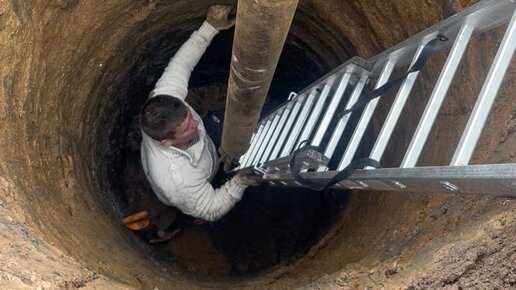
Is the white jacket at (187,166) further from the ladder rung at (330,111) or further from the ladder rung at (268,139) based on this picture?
the ladder rung at (330,111)

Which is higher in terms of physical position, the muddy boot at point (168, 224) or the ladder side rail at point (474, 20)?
the ladder side rail at point (474, 20)

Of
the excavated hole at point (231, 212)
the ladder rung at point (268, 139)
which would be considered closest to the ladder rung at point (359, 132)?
the ladder rung at point (268, 139)

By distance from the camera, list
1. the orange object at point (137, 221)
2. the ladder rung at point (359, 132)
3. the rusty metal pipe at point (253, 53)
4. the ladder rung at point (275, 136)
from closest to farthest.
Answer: the rusty metal pipe at point (253, 53), the ladder rung at point (359, 132), the ladder rung at point (275, 136), the orange object at point (137, 221)

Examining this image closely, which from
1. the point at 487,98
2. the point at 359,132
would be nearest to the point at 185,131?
the point at 359,132

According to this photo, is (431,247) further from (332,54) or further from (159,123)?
(332,54)

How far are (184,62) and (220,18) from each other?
485 millimetres

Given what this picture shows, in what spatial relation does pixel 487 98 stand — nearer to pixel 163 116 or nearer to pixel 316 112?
pixel 316 112

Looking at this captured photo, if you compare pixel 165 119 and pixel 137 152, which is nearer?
pixel 165 119

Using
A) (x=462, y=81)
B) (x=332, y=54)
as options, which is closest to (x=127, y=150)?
(x=332, y=54)

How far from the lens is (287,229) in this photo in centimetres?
536

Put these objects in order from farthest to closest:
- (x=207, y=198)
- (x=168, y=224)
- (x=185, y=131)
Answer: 1. (x=168, y=224)
2. (x=207, y=198)
3. (x=185, y=131)

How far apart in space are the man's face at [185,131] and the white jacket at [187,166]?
0.09 m

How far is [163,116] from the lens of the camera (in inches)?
140

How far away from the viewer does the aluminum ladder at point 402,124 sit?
186 cm
